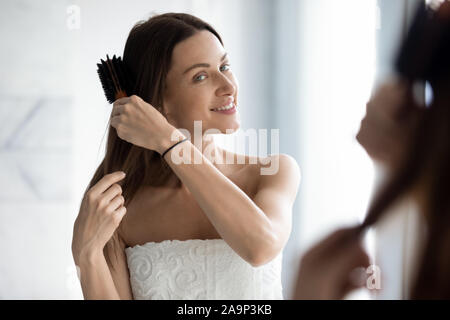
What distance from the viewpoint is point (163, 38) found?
23.4 inches

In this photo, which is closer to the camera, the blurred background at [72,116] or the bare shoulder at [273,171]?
the bare shoulder at [273,171]

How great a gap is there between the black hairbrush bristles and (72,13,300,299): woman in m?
0.02

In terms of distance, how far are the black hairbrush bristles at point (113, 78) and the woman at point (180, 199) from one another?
0.02 metres

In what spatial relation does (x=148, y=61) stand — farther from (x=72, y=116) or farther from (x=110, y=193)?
(x=72, y=116)

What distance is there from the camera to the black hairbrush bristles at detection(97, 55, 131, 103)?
0.55 metres

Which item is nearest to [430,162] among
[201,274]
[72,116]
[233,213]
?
[233,213]

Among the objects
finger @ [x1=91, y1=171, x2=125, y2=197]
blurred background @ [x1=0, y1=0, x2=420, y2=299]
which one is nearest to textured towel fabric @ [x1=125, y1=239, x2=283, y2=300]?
finger @ [x1=91, y1=171, x2=125, y2=197]

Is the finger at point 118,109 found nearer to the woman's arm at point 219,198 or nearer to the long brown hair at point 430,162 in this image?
the woman's arm at point 219,198

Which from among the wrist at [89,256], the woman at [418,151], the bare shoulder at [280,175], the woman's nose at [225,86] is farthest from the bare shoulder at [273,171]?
the woman at [418,151]

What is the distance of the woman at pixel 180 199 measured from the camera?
19.8 inches

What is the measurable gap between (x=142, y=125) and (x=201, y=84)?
11cm

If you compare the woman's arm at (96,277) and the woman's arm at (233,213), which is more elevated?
the woman's arm at (233,213)
